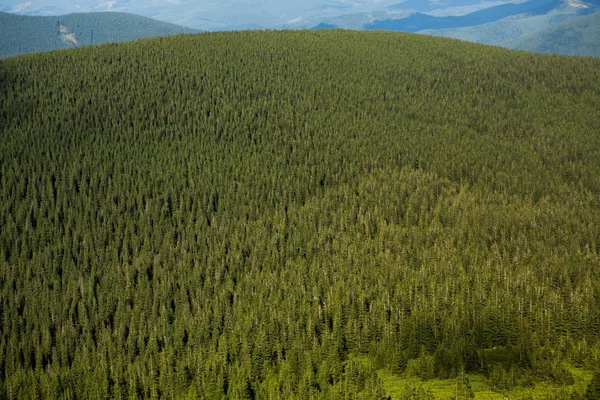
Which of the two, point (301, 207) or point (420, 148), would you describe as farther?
point (420, 148)

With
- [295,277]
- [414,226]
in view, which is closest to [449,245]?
[414,226]

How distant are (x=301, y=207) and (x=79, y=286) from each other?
55.8 metres

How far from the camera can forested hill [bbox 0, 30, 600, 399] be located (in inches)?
3434

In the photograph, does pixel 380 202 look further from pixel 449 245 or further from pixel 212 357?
pixel 212 357

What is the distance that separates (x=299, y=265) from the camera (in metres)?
127

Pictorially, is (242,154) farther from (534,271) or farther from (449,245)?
(534,271)

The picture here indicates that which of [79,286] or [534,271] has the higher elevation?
[534,271]

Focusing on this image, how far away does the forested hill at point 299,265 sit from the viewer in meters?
87.2

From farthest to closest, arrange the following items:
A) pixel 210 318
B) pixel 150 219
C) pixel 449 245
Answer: pixel 150 219, pixel 449 245, pixel 210 318

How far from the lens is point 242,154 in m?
192

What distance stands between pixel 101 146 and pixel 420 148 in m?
95.5

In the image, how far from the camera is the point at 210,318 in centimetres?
11406

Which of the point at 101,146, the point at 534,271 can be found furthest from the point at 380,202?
the point at 101,146

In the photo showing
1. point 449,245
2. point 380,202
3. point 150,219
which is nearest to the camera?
point 449,245
